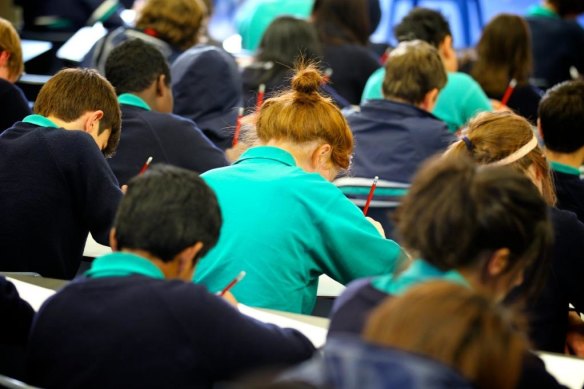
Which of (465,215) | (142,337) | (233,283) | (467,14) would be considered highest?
(465,215)

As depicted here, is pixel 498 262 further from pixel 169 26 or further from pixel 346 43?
pixel 346 43

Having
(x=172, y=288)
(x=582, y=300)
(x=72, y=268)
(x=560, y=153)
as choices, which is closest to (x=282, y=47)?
(x=560, y=153)

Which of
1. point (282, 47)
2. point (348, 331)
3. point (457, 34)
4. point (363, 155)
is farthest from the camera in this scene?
point (457, 34)

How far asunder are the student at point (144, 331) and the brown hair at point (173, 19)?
129 inches

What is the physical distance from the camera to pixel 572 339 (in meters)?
2.60

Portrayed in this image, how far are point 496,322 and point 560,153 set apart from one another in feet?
6.78

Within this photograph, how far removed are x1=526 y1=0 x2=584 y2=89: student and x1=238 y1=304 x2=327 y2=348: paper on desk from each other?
441 cm

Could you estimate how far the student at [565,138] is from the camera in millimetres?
3082

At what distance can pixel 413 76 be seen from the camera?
4.12 m

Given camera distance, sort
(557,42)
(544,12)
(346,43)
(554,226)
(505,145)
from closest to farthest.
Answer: (554,226) < (505,145) < (346,43) < (557,42) < (544,12)

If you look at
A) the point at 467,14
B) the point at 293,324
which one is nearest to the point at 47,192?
the point at 293,324

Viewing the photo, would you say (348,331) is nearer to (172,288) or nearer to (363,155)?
(172,288)

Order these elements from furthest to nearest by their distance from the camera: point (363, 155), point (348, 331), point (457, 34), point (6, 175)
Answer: point (457, 34)
point (363, 155)
point (6, 175)
point (348, 331)

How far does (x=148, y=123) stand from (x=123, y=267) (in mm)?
1776
